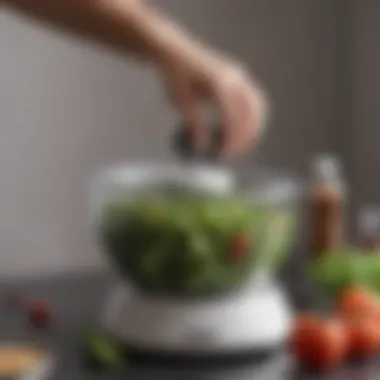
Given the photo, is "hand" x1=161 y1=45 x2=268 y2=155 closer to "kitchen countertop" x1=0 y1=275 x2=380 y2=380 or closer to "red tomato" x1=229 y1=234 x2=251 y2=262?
"red tomato" x1=229 y1=234 x2=251 y2=262

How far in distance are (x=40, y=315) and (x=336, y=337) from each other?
0.34 metres

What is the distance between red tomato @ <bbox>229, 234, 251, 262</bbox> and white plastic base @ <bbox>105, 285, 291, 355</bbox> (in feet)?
0.14

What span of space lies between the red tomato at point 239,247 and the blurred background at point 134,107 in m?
0.61

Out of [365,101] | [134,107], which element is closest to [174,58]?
[134,107]

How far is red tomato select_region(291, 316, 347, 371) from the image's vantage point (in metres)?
1.08

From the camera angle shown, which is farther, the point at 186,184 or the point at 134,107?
the point at 134,107

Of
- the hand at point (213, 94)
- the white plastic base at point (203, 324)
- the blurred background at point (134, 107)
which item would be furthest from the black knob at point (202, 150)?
the blurred background at point (134, 107)

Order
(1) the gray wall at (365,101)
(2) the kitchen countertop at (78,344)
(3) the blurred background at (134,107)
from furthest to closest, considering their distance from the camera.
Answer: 1. (1) the gray wall at (365,101)
2. (3) the blurred background at (134,107)
3. (2) the kitchen countertop at (78,344)

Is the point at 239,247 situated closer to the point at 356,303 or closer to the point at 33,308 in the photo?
the point at 356,303

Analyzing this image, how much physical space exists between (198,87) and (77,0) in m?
0.15

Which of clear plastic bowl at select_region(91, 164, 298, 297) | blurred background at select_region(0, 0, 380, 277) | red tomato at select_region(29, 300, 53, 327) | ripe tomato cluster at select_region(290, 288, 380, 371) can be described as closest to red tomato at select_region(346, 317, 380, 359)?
ripe tomato cluster at select_region(290, 288, 380, 371)

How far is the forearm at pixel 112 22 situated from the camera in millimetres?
1097

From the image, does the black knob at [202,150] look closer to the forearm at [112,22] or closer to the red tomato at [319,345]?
the forearm at [112,22]

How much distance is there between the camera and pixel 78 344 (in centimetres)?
113
